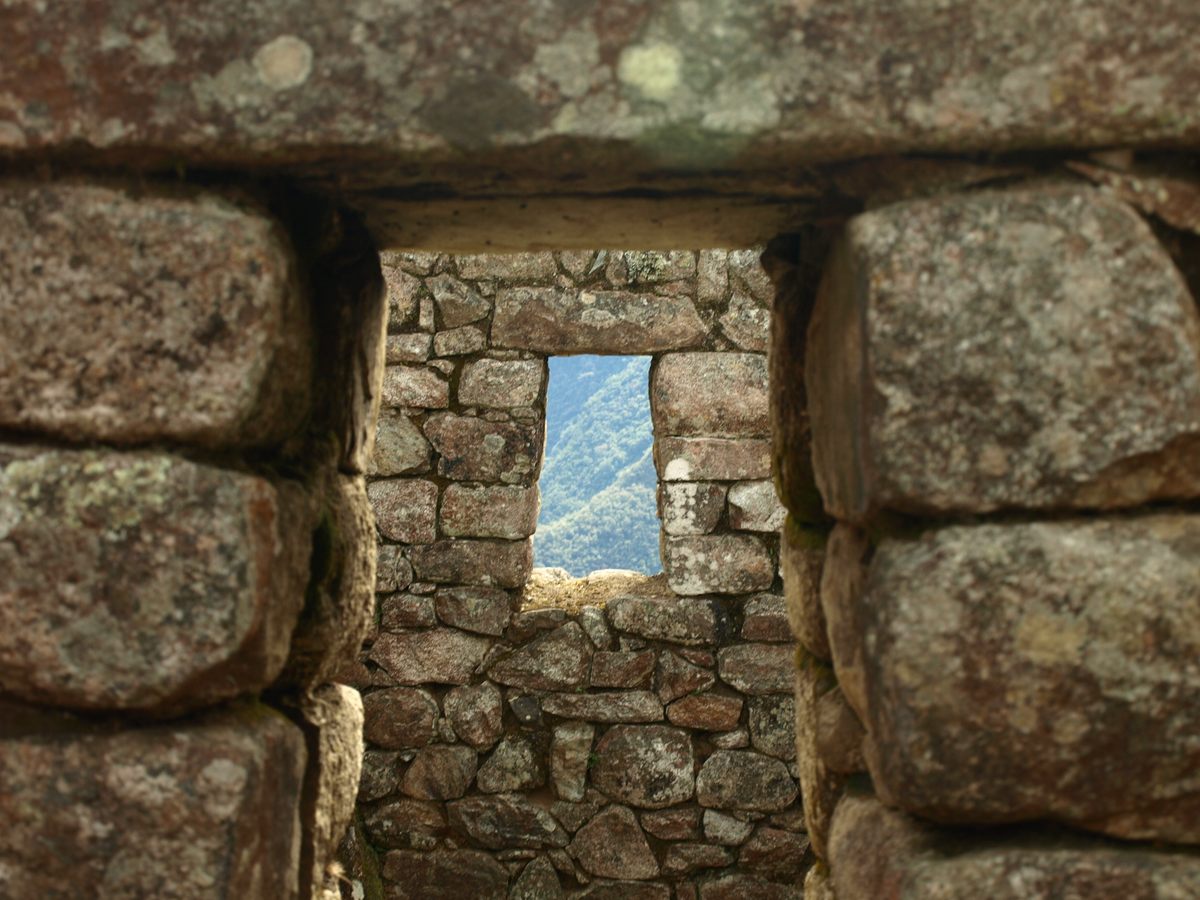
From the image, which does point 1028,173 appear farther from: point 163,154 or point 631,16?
point 163,154

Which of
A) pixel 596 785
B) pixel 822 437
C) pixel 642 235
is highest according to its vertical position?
pixel 642 235

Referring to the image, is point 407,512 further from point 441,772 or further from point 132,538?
point 132,538

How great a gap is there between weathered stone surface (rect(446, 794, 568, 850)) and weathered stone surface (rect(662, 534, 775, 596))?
1068mm

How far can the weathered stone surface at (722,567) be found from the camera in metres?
4.58

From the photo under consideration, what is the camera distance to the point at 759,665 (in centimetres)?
457

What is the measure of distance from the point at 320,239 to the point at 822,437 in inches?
32.5

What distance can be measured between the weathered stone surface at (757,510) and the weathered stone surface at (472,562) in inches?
34.5

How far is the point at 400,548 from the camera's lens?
470 centimetres

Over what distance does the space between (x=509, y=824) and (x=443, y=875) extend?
336 millimetres

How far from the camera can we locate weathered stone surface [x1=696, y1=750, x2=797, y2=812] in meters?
4.54

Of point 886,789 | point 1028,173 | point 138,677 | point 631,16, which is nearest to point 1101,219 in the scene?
point 1028,173

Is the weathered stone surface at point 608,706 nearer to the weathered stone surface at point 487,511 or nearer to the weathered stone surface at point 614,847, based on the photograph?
the weathered stone surface at point 614,847

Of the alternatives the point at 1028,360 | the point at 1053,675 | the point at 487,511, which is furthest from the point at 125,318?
the point at 487,511

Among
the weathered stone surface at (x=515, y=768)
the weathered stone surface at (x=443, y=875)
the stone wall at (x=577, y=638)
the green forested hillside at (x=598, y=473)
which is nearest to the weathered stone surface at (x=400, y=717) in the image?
the stone wall at (x=577, y=638)
